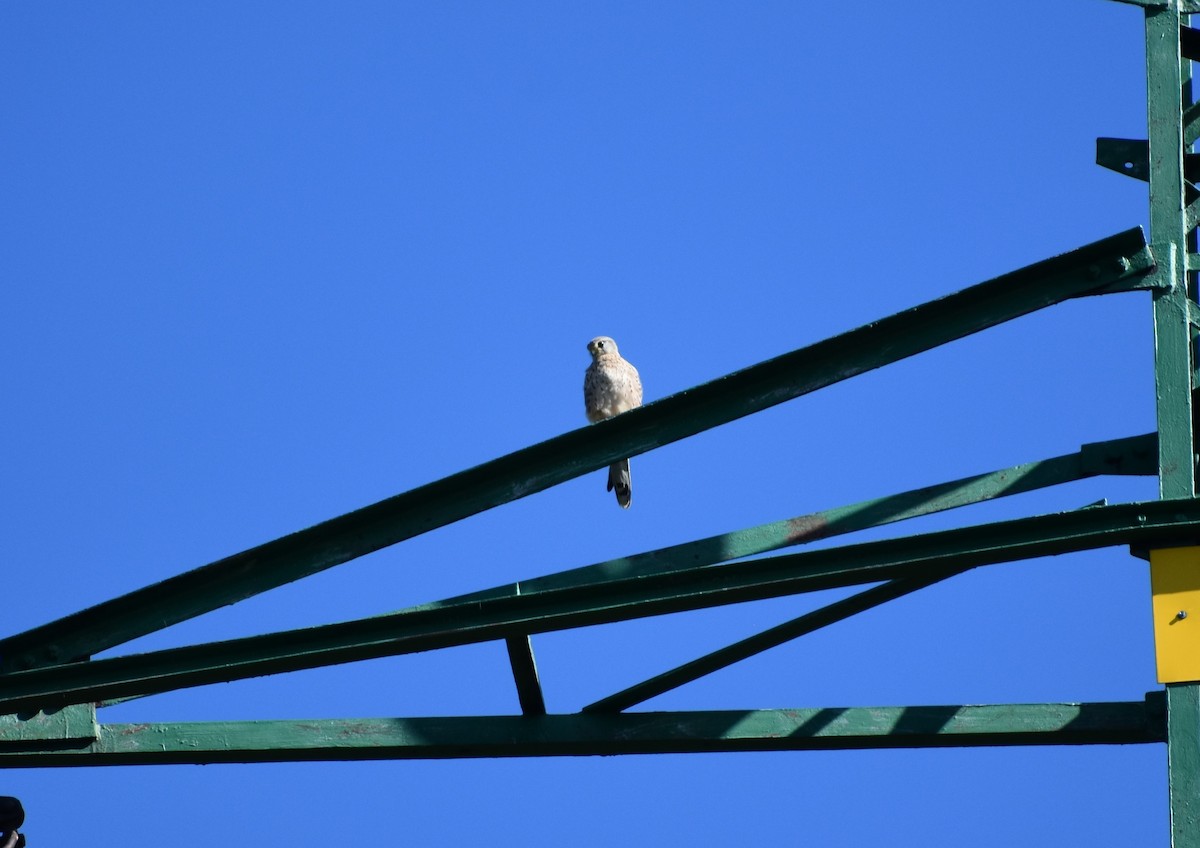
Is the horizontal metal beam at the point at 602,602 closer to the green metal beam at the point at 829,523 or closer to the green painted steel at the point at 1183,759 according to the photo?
the green painted steel at the point at 1183,759

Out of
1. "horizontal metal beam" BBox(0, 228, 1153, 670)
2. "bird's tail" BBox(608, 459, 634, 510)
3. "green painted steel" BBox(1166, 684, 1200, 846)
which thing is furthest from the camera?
"bird's tail" BBox(608, 459, 634, 510)

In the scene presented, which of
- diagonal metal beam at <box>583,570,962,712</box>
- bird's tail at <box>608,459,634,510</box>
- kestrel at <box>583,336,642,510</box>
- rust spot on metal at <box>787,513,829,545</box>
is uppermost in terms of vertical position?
kestrel at <box>583,336,642,510</box>

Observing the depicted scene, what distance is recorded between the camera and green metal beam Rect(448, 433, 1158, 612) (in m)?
6.34

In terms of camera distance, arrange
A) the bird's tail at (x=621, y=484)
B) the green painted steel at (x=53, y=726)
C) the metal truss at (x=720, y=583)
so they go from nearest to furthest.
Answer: the metal truss at (x=720, y=583), the green painted steel at (x=53, y=726), the bird's tail at (x=621, y=484)

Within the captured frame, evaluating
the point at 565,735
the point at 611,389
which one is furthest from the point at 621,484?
the point at 565,735

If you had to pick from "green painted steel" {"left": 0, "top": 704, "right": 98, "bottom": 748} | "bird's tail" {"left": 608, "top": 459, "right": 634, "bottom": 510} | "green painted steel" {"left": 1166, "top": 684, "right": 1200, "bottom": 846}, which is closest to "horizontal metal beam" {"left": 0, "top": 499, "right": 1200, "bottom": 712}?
"green painted steel" {"left": 1166, "top": 684, "right": 1200, "bottom": 846}

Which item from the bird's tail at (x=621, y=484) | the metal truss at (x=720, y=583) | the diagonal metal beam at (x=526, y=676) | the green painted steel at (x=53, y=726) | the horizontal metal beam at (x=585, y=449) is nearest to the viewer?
the metal truss at (x=720, y=583)

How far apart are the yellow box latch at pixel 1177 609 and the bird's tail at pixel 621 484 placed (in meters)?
8.43

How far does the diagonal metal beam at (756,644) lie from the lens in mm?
6344

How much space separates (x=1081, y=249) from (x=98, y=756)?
3.94 meters

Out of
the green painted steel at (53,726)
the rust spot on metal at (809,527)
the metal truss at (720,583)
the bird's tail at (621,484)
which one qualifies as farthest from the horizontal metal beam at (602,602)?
the bird's tail at (621,484)

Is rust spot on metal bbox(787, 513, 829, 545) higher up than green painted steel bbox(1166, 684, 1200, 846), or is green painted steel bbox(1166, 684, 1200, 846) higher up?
rust spot on metal bbox(787, 513, 829, 545)

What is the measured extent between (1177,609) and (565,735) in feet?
7.27

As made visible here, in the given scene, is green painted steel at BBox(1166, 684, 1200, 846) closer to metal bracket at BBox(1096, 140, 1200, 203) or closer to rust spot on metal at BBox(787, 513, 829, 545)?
rust spot on metal at BBox(787, 513, 829, 545)
